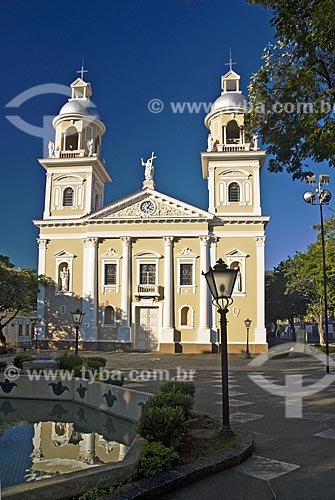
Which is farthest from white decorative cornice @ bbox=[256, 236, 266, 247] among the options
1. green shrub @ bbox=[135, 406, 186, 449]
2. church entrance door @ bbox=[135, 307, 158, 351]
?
green shrub @ bbox=[135, 406, 186, 449]

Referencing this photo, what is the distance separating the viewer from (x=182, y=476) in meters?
5.38

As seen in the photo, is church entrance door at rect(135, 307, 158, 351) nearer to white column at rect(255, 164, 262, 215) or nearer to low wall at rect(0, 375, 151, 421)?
white column at rect(255, 164, 262, 215)

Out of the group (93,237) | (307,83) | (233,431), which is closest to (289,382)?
(233,431)

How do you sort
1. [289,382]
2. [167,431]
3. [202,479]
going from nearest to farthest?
[202,479], [167,431], [289,382]

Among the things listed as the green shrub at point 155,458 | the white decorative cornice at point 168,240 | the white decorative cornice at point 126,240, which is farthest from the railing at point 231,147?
the green shrub at point 155,458

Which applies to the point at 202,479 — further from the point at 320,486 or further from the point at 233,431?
the point at 233,431

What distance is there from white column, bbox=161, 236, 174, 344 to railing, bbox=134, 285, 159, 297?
2.47 ft

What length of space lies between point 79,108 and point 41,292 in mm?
15716

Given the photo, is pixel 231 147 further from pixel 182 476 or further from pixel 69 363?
pixel 182 476

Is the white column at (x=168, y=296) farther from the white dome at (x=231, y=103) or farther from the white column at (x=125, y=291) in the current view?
the white dome at (x=231, y=103)

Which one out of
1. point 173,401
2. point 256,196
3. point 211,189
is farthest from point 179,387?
point 211,189

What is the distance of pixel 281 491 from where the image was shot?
5207 mm

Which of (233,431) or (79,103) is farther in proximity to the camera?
(79,103)

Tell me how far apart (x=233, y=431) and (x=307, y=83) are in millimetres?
6238
